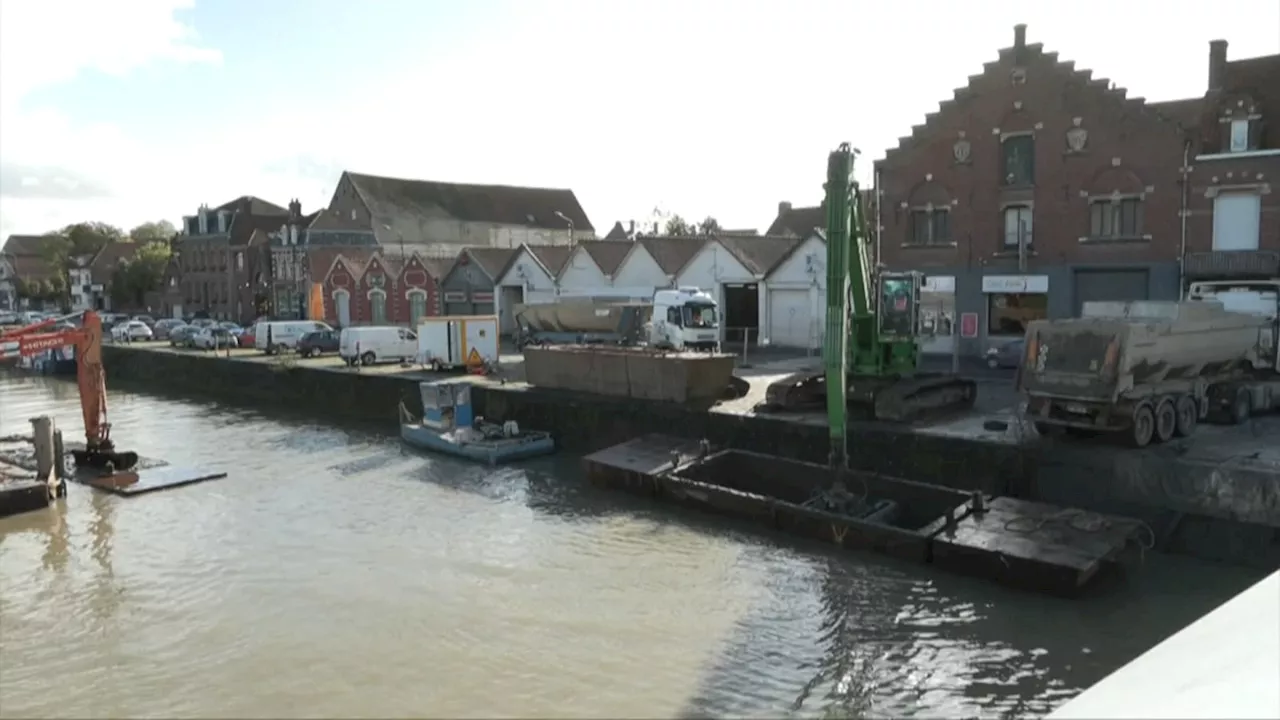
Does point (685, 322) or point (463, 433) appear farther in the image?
point (685, 322)

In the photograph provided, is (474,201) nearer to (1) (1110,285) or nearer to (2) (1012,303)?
(2) (1012,303)

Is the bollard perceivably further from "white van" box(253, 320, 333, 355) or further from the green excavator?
"white van" box(253, 320, 333, 355)

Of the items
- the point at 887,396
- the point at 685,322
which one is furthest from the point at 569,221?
the point at 887,396

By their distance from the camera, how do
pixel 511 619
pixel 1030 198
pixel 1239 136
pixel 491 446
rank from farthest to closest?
pixel 1030 198, pixel 1239 136, pixel 491 446, pixel 511 619

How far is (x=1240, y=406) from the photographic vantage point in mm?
18562

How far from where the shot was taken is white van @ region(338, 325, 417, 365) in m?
36.8

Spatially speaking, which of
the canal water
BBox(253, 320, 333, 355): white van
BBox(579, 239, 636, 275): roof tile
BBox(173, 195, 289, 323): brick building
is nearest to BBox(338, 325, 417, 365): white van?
BBox(253, 320, 333, 355): white van

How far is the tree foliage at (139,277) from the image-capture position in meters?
83.7

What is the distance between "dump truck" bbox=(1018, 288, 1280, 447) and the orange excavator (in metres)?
19.8

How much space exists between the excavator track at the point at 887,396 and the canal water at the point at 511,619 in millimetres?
5112

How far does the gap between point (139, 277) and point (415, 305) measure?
46.5 metres

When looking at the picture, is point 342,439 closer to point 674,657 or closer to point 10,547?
point 10,547

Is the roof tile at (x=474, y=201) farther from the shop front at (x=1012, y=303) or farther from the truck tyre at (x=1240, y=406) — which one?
the truck tyre at (x=1240, y=406)

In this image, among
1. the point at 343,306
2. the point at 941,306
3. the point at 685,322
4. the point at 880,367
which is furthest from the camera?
the point at 343,306
